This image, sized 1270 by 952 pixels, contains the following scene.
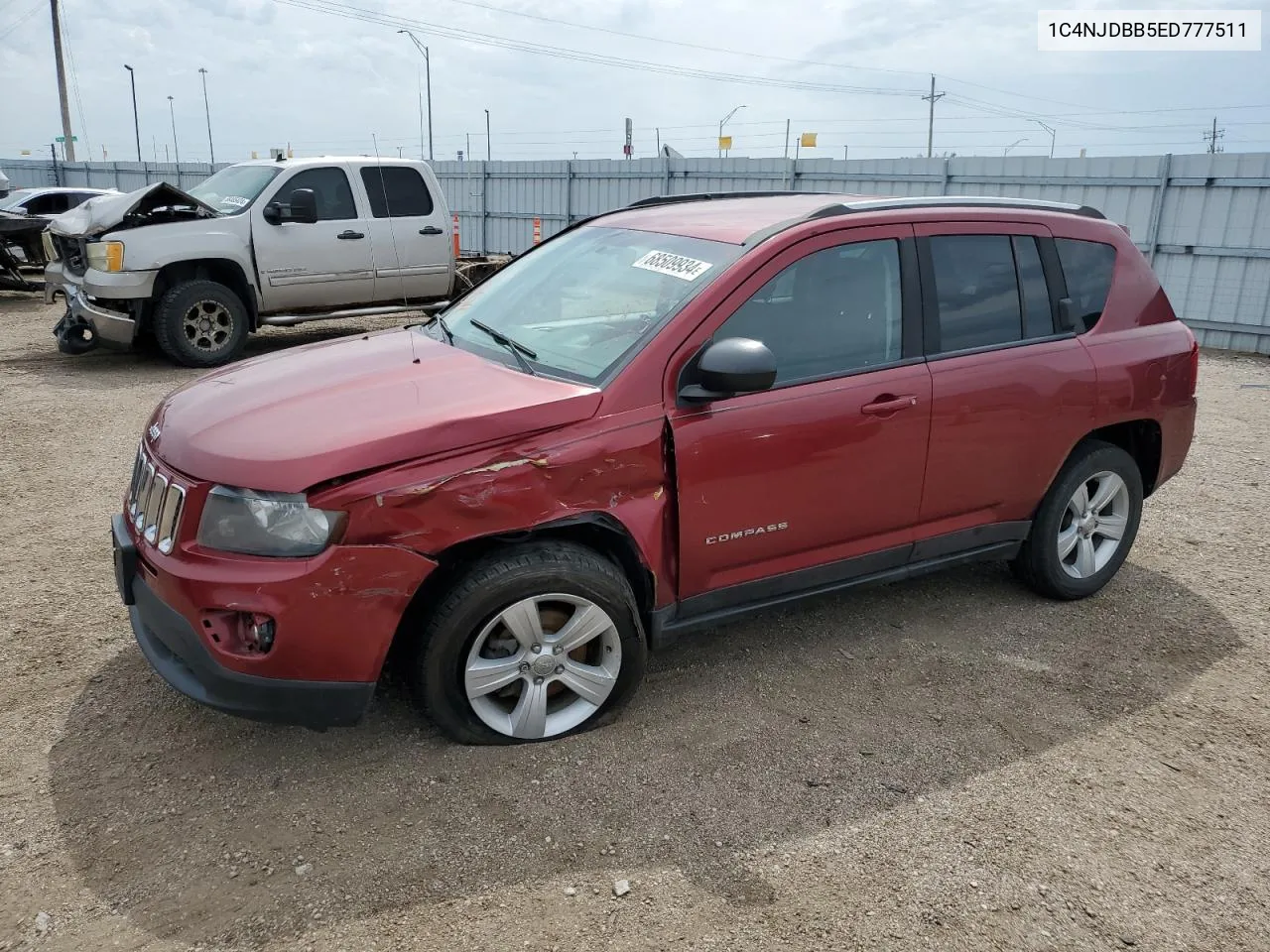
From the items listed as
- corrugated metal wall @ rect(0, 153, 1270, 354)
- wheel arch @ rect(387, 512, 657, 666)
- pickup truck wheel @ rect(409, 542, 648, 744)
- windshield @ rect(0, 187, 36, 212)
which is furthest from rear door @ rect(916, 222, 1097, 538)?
windshield @ rect(0, 187, 36, 212)

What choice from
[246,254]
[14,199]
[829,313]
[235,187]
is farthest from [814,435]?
[14,199]

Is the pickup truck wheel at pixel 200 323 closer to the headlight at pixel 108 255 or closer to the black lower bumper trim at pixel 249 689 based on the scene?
the headlight at pixel 108 255

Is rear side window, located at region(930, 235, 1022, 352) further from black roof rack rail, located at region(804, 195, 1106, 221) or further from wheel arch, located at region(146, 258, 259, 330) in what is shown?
wheel arch, located at region(146, 258, 259, 330)

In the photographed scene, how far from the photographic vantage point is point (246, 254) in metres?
9.31

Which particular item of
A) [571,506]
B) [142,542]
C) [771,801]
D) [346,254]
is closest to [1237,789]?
[771,801]

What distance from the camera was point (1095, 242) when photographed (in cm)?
425

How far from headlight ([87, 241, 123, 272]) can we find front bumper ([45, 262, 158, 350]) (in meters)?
0.06

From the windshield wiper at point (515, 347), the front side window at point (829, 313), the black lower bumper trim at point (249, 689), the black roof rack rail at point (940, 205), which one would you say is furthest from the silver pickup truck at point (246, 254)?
the black lower bumper trim at point (249, 689)

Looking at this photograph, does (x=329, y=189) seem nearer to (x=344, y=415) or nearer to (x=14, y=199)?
(x=344, y=415)

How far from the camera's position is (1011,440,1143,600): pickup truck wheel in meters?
4.21

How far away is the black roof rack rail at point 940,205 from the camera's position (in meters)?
3.63

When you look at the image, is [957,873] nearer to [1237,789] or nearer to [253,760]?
[1237,789]

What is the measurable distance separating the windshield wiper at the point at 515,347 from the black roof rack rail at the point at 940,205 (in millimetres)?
1138

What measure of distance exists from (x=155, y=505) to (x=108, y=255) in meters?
6.91
